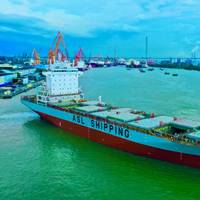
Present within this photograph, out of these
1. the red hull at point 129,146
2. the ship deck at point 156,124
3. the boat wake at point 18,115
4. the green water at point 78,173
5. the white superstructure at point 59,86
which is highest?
the white superstructure at point 59,86

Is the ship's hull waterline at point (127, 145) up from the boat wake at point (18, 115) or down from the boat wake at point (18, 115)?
down

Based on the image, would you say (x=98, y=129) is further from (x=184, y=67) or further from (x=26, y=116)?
(x=184, y=67)

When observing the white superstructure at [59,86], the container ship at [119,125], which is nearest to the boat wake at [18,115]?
the container ship at [119,125]

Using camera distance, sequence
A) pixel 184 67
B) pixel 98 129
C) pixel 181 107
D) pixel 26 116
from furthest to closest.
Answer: pixel 184 67 → pixel 181 107 → pixel 26 116 → pixel 98 129

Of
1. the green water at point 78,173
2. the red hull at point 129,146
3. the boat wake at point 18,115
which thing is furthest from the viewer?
the boat wake at point 18,115

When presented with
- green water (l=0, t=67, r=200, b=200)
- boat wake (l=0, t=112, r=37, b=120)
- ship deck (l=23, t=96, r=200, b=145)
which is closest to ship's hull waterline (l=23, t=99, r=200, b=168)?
green water (l=0, t=67, r=200, b=200)

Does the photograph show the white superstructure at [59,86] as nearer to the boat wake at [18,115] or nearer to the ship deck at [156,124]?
the boat wake at [18,115]

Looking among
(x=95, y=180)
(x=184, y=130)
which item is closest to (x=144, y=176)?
(x=95, y=180)

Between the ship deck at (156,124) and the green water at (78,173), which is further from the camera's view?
the ship deck at (156,124)

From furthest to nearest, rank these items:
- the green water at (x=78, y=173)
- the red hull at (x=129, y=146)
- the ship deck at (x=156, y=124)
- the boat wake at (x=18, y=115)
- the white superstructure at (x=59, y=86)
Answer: the boat wake at (x=18, y=115) → the white superstructure at (x=59, y=86) → the ship deck at (x=156, y=124) → the red hull at (x=129, y=146) → the green water at (x=78, y=173)
